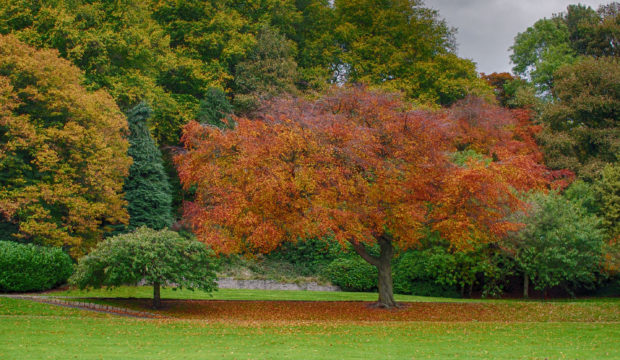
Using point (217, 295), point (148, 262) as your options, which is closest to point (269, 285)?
point (217, 295)

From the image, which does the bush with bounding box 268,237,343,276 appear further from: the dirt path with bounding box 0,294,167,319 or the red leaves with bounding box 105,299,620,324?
the dirt path with bounding box 0,294,167,319

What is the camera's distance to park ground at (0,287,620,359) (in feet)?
34.4

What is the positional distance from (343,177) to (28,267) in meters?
11.9

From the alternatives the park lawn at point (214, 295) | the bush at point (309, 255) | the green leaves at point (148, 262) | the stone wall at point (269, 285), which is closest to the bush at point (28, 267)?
the park lawn at point (214, 295)

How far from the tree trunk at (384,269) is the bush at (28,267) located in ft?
37.4

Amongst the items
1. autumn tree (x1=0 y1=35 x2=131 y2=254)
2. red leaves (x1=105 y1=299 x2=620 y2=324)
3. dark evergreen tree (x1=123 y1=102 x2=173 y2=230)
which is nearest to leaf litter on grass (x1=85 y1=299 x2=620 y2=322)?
red leaves (x1=105 y1=299 x2=620 y2=324)

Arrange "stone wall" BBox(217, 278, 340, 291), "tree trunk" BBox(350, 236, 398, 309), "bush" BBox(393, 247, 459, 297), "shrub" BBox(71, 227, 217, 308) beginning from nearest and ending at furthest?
"shrub" BBox(71, 227, 217, 308), "tree trunk" BBox(350, 236, 398, 309), "bush" BBox(393, 247, 459, 297), "stone wall" BBox(217, 278, 340, 291)

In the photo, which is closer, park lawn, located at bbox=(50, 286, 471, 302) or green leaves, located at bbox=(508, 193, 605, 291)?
park lawn, located at bbox=(50, 286, 471, 302)

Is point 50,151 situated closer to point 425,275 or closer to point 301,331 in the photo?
point 301,331

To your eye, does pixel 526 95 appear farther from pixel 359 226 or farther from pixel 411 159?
pixel 359 226

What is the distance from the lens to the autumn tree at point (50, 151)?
915 inches

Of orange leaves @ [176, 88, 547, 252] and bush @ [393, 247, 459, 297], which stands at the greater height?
orange leaves @ [176, 88, 547, 252]

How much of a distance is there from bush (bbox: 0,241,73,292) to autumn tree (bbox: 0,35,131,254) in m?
2.41

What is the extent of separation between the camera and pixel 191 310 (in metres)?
18.7
